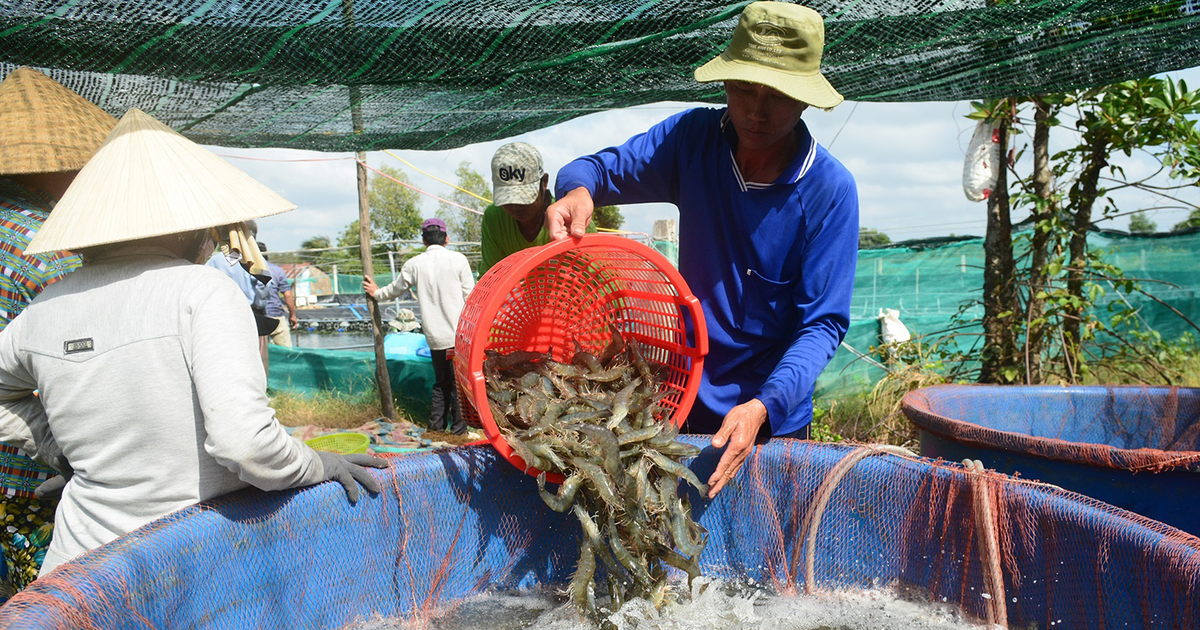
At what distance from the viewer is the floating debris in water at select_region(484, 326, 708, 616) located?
211 centimetres

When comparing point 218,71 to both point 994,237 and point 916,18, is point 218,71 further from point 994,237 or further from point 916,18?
point 994,237

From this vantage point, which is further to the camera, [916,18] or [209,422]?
[916,18]

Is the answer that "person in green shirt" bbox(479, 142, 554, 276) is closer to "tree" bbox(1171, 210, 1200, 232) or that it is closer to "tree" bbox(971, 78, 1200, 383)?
"tree" bbox(971, 78, 1200, 383)

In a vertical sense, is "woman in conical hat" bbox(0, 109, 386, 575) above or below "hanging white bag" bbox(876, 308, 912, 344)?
above

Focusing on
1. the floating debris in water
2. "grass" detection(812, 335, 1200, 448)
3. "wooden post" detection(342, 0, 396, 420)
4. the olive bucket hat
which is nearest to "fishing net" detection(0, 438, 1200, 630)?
the floating debris in water

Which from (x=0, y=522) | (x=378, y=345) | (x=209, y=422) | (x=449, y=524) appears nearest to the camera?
(x=209, y=422)

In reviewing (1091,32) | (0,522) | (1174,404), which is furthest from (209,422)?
(1174,404)

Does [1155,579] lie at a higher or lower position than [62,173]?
lower

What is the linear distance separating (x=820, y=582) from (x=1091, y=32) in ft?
Answer: 8.62

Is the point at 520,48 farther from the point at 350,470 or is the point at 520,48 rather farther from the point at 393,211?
the point at 393,211

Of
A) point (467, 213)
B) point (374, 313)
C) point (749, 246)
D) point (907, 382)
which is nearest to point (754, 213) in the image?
point (749, 246)

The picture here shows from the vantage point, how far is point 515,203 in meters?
3.43

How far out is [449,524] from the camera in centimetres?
243

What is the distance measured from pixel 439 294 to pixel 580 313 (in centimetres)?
362
